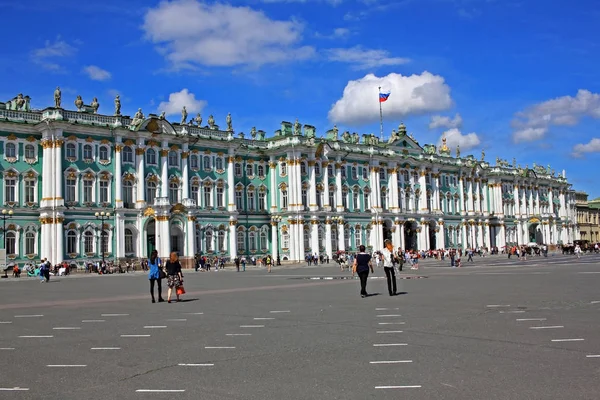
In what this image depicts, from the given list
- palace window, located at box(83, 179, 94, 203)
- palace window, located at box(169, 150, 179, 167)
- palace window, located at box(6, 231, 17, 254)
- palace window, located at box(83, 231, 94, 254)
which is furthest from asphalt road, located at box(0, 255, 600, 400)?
palace window, located at box(169, 150, 179, 167)

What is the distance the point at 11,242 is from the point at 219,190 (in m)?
23.7

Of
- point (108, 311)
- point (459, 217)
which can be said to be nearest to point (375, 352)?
point (108, 311)

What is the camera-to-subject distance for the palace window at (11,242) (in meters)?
60.0

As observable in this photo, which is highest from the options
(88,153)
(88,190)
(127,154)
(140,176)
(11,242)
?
(127,154)

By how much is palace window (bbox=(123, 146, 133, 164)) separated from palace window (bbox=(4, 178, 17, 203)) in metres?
11.0

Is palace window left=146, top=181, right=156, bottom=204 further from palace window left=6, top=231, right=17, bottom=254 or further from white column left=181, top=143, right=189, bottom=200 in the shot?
palace window left=6, top=231, right=17, bottom=254

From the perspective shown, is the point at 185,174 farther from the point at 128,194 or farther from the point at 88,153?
the point at 88,153

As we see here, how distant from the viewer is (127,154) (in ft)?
221

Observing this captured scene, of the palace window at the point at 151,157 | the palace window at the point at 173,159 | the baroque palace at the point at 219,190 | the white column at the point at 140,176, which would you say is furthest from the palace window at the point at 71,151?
the palace window at the point at 173,159

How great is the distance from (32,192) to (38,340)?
51327 millimetres

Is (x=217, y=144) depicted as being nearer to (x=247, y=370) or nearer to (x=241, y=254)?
(x=241, y=254)

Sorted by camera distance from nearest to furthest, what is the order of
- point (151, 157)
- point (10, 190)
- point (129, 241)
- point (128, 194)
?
point (10, 190) < point (129, 241) < point (128, 194) < point (151, 157)

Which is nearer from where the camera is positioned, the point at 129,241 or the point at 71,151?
the point at 71,151

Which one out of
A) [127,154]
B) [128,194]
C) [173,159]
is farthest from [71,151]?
[173,159]
